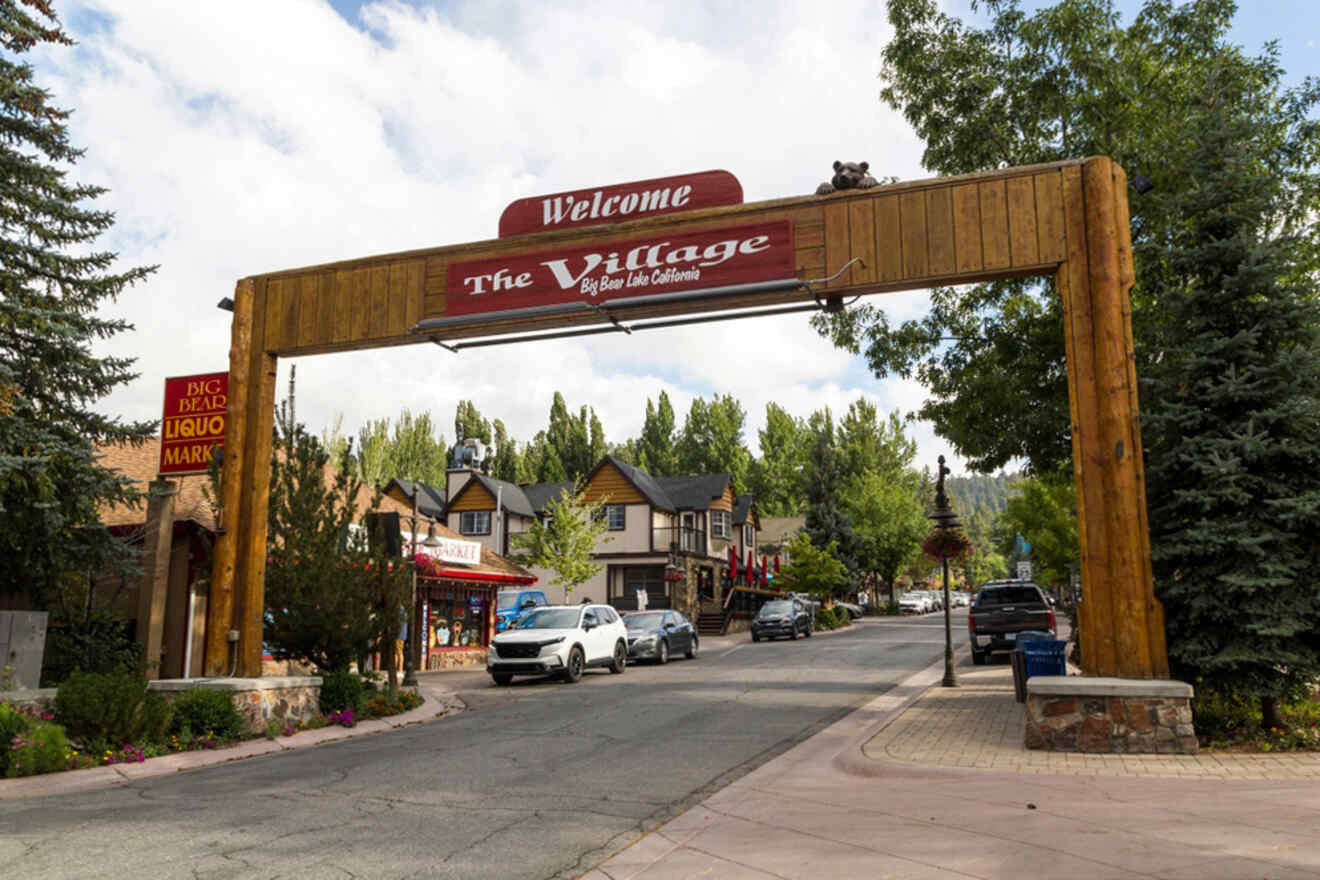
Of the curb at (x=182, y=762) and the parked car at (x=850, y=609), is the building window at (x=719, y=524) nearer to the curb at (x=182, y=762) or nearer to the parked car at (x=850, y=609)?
the parked car at (x=850, y=609)

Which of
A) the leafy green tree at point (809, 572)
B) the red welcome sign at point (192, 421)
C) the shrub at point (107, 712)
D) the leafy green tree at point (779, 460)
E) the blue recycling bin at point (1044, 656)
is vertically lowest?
the shrub at point (107, 712)

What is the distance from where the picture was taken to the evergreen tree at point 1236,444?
928 centimetres

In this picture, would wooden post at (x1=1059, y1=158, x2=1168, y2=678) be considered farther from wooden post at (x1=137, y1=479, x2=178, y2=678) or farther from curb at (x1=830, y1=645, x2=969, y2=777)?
wooden post at (x1=137, y1=479, x2=178, y2=678)

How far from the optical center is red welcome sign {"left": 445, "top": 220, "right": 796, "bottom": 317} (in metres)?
11.0

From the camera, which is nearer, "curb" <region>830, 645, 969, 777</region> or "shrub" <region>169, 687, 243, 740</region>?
"curb" <region>830, 645, 969, 777</region>

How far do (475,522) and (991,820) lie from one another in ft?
138

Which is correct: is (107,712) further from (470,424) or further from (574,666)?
(470,424)

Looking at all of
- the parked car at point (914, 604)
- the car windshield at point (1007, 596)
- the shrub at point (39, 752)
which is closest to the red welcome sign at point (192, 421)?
the shrub at point (39, 752)

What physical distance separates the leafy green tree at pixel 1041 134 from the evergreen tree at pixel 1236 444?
2.16 metres

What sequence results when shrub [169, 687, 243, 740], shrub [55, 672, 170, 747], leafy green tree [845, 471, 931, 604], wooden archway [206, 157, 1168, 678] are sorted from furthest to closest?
1. leafy green tree [845, 471, 931, 604]
2. shrub [169, 687, 243, 740]
3. shrub [55, 672, 170, 747]
4. wooden archway [206, 157, 1168, 678]

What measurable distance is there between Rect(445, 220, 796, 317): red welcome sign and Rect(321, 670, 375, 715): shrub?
592 centimetres

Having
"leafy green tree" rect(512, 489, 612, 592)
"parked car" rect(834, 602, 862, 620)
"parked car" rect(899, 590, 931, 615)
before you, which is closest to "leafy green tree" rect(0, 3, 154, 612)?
"leafy green tree" rect(512, 489, 612, 592)

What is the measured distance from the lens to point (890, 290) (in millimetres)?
10641

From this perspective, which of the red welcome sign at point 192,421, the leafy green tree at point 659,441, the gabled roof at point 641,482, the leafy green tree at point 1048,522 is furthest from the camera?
the leafy green tree at point 659,441
